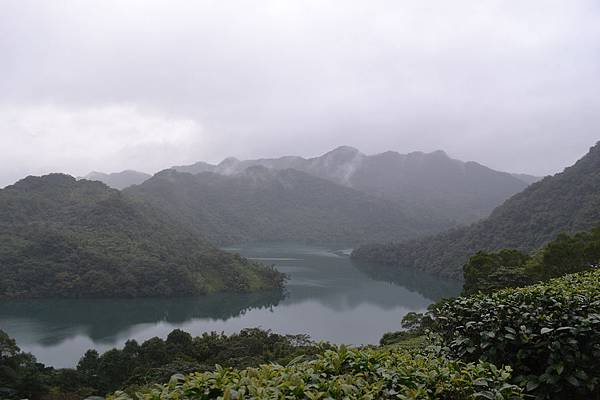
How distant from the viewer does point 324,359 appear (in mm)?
3109

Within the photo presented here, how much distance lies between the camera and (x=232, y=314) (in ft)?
163

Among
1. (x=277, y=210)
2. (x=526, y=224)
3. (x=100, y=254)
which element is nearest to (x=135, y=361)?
(x=100, y=254)

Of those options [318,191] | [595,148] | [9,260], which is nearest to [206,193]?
[318,191]

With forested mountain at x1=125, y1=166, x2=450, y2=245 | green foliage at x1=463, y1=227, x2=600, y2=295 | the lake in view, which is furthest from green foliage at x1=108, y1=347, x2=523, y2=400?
forested mountain at x1=125, y1=166, x2=450, y2=245

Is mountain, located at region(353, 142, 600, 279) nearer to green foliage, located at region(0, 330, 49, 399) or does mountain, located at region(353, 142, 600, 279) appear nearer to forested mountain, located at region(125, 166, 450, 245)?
forested mountain, located at region(125, 166, 450, 245)

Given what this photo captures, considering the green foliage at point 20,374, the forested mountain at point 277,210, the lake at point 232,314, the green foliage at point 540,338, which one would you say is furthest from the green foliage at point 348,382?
the forested mountain at point 277,210

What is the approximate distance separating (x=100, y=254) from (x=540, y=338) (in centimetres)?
6429

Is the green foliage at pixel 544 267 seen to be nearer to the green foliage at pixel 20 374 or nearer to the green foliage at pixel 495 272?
the green foliage at pixel 495 272

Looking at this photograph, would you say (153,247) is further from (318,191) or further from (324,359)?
(318,191)

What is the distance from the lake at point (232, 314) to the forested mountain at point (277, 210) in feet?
209

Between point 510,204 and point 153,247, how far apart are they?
193ft

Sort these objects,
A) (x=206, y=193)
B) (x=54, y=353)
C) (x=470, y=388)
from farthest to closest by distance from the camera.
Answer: (x=206, y=193)
(x=54, y=353)
(x=470, y=388)

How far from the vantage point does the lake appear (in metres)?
38.6

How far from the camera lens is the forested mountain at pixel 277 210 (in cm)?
13300
